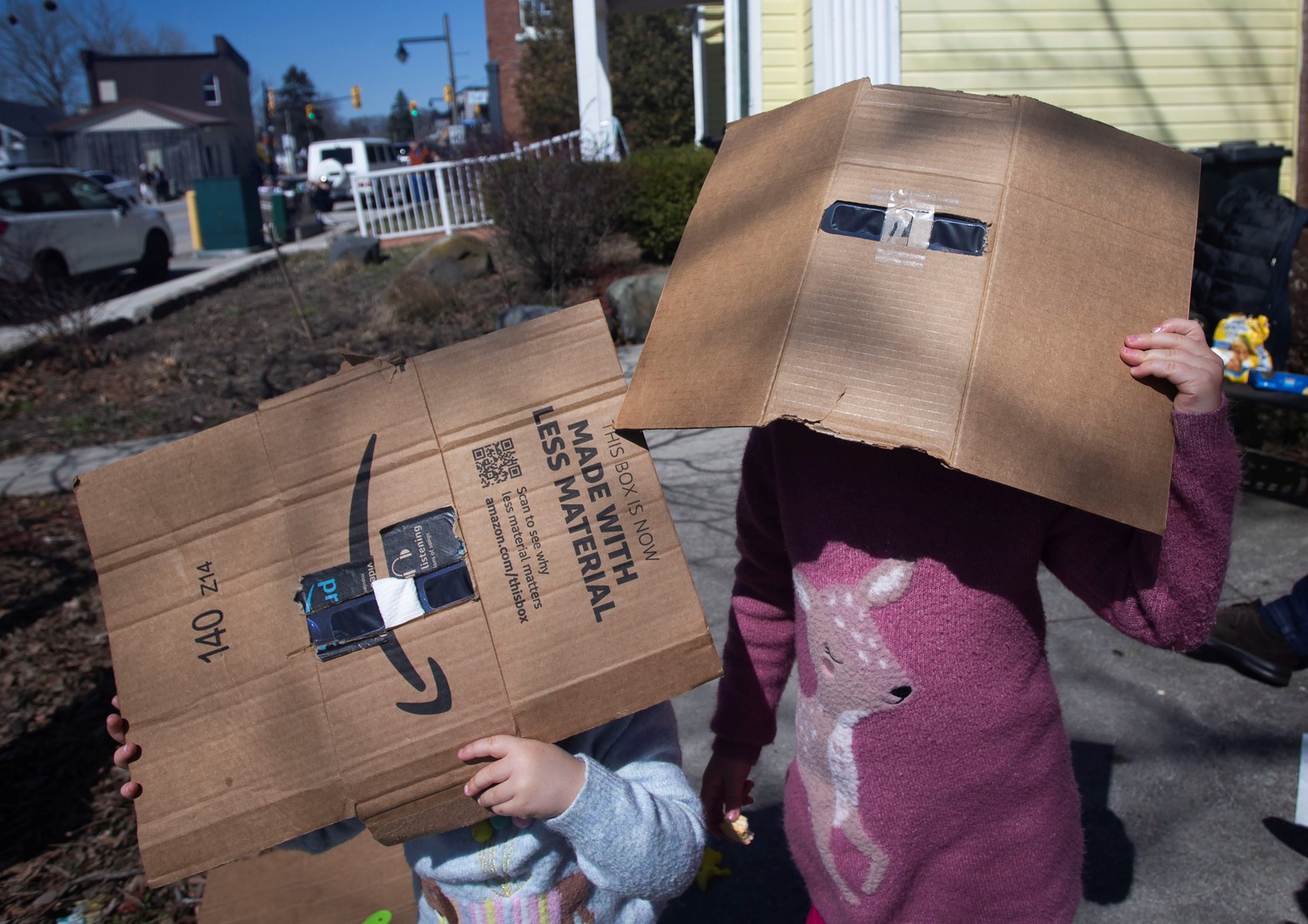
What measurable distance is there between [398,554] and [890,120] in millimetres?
812

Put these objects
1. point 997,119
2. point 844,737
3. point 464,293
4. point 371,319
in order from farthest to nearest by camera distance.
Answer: point 464,293 < point 371,319 < point 844,737 < point 997,119

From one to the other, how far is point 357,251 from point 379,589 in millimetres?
13293

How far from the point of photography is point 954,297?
1001 mm

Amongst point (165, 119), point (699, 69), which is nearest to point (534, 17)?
point (699, 69)

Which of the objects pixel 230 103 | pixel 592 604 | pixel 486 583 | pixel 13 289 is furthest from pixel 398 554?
pixel 230 103

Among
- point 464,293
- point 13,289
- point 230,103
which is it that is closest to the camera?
point 13,289

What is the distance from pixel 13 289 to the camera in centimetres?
786

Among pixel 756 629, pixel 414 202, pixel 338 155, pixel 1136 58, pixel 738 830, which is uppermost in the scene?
pixel 338 155

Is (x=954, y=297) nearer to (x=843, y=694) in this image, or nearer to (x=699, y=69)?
(x=843, y=694)

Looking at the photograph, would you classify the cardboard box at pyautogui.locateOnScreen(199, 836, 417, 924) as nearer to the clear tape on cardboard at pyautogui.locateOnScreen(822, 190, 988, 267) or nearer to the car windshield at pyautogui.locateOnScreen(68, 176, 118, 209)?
the clear tape on cardboard at pyautogui.locateOnScreen(822, 190, 988, 267)

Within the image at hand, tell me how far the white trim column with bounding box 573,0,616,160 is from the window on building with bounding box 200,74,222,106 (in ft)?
219

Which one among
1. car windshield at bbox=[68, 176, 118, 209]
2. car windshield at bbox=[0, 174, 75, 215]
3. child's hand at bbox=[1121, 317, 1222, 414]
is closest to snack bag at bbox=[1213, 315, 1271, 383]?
child's hand at bbox=[1121, 317, 1222, 414]

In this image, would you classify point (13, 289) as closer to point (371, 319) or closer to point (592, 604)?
point (371, 319)

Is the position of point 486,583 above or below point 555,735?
above
